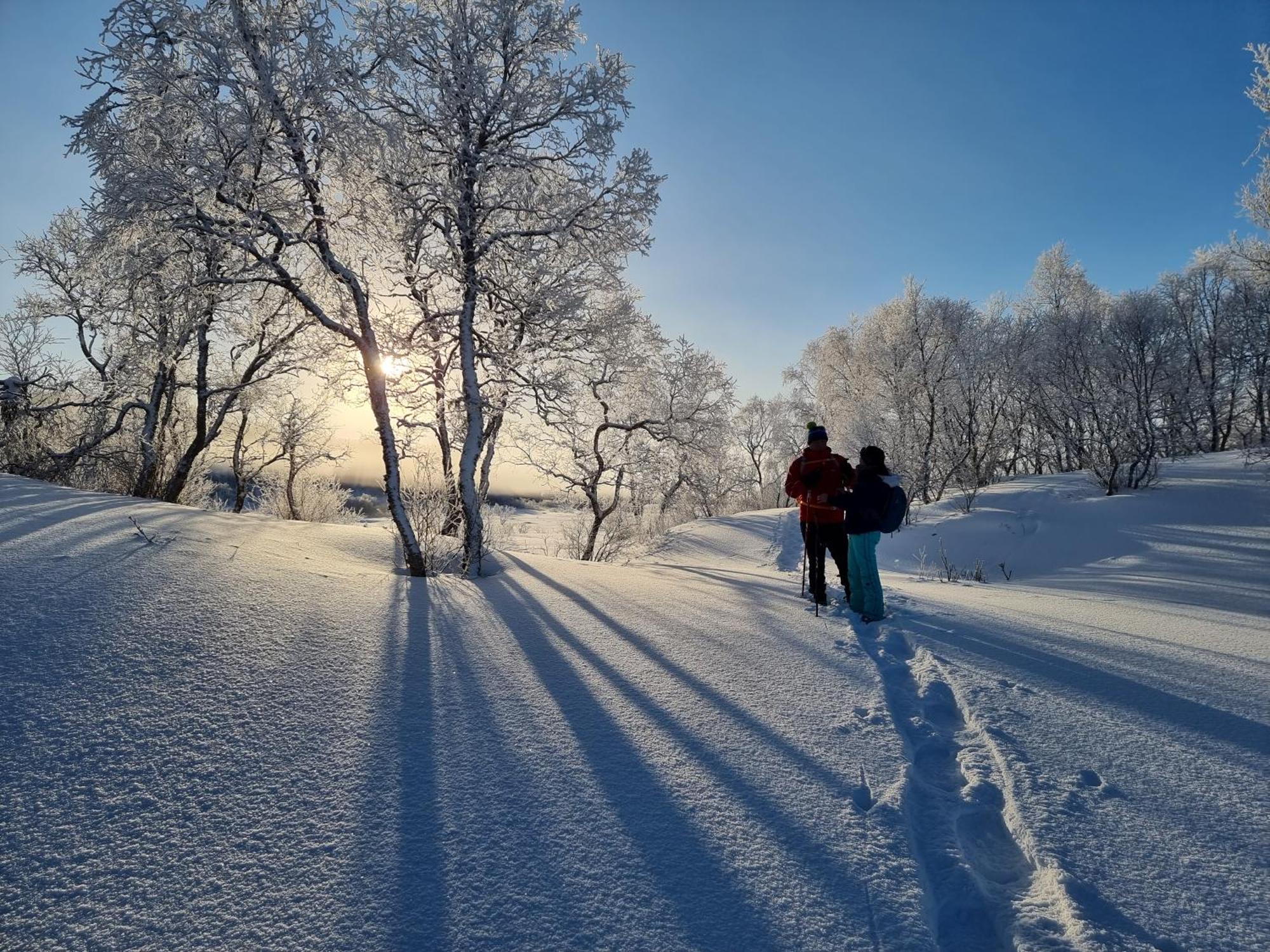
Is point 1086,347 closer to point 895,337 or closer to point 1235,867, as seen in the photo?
point 895,337

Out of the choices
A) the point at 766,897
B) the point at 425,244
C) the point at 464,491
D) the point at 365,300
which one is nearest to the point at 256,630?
the point at 766,897

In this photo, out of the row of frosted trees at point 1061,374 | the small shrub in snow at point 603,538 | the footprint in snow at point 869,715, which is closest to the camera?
the footprint in snow at point 869,715

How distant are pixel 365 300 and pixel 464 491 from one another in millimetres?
2137

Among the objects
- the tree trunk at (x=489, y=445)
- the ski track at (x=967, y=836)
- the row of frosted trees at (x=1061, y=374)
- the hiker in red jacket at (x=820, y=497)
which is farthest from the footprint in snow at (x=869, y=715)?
the row of frosted trees at (x=1061, y=374)

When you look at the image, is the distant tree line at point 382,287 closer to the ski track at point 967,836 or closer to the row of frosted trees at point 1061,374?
the row of frosted trees at point 1061,374

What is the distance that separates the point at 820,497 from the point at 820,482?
16cm

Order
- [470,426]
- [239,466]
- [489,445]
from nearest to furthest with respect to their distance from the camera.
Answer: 1. [470,426]
2. [489,445]
3. [239,466]

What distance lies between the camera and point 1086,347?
16.8 metres

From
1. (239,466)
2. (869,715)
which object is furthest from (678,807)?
(239,466)

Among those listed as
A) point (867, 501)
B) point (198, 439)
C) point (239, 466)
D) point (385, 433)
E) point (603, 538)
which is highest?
point (198, 439)

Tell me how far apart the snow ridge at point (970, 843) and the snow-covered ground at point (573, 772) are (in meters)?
0.01

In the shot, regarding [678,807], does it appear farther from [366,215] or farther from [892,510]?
[366,215]

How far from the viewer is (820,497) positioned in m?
4.95

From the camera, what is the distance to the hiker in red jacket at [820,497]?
15.9ft
